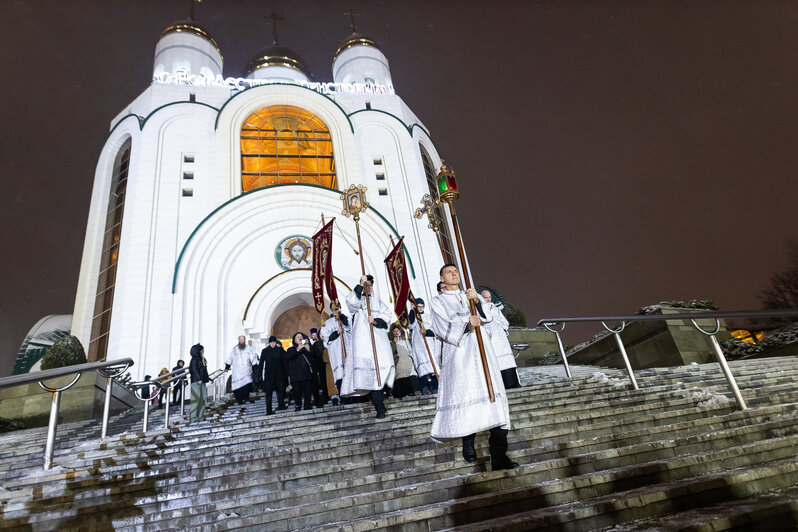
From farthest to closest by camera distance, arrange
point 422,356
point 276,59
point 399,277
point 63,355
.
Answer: point 276,59 < point 63,355 < point 399,277 < point 422,356

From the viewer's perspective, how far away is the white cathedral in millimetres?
14055

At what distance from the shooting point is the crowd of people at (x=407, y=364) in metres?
3.55

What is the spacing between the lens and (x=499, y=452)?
337cm

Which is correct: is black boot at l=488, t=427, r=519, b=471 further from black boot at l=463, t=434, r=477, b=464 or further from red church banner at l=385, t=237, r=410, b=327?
red church banner at l=385, t=237, r=410, b=327

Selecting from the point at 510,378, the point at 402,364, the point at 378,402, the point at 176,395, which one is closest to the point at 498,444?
the point at 378,402

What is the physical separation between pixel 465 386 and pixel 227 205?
1364 cm

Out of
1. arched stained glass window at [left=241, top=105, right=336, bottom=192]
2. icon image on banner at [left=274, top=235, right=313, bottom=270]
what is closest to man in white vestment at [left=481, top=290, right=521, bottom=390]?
icon image on banner at [left=274, top=235, right=313, bottom=270]

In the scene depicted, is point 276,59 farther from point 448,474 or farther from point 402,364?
point 448,474

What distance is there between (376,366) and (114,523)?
324 centimetres

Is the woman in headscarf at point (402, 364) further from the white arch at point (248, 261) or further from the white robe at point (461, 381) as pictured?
the white arch at point (248, 261)

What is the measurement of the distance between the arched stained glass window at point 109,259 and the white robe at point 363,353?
465 inches

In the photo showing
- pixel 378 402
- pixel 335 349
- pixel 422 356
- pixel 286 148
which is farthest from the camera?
pixel 286 148

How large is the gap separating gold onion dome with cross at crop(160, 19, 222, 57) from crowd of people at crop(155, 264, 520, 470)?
19.0 m

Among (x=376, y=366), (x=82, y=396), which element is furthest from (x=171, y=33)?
(x=376, y=366)
